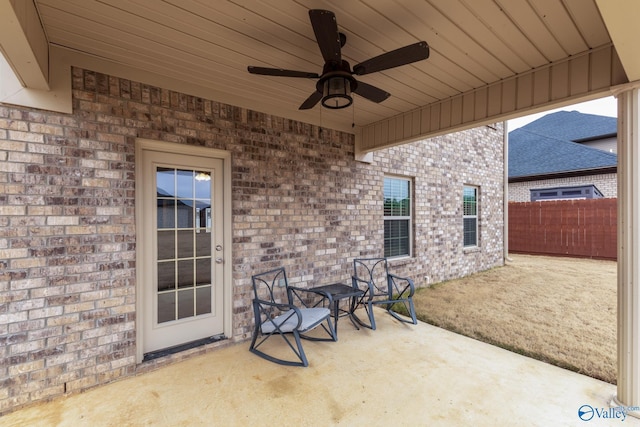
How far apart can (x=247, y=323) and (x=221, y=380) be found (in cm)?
81

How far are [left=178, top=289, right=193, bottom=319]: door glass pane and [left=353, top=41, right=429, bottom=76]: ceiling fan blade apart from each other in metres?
2.65

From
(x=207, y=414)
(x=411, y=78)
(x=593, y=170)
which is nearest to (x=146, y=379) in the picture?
(x=207, y=414)

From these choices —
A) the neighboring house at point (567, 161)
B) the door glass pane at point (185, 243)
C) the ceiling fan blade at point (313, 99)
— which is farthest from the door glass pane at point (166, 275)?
the neighboring house at point (567, 161)

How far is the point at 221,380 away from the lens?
2.53 m

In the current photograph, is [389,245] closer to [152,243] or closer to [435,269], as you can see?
[435,269]

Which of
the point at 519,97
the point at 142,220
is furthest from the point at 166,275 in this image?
the point at 519,97

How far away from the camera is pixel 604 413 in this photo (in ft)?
6.85

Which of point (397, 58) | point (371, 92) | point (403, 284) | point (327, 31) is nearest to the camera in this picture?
point (327, 31)

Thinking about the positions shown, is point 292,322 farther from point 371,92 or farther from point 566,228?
point 566,228

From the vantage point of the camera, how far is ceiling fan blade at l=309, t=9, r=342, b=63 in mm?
1526

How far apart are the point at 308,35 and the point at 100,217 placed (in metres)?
2.26

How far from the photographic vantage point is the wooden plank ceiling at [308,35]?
1885 millimetres

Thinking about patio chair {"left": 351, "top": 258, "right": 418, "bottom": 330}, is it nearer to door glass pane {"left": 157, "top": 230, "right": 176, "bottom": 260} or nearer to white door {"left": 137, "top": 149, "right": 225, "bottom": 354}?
white door {"left": 137, "top": 149, "right": 225, "bottom": 354}

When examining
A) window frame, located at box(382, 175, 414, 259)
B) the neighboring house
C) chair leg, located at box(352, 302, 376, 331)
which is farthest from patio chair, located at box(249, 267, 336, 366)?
the neighboring house
